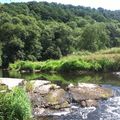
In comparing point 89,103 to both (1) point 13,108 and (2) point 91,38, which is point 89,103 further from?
(2) point 91,38

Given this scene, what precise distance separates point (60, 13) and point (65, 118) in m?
85.8

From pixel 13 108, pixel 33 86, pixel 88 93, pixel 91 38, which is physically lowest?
pixel 88 93

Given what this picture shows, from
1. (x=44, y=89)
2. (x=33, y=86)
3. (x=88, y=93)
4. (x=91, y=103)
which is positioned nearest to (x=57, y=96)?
(x=44, y=89)

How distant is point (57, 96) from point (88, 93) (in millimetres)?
2156

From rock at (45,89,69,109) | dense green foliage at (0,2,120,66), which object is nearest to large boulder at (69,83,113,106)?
rock at (45,89,69,109)

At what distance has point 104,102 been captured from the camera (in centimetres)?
2089

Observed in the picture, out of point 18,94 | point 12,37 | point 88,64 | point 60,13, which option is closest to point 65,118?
point 18,94

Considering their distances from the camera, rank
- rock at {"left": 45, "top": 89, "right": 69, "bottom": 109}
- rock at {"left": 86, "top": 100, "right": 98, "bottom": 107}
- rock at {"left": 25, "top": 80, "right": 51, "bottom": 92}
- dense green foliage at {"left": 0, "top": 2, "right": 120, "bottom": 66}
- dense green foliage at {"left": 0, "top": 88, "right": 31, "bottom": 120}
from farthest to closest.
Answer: dense green foliage at {"left": 0, "top": 2, "right": 120, "bottom": 66}
rock at {"left": 25, "top": 80, "right": 51, "bottom": 92}
rock at {"left": 86, "top": 100, "right": 98, "bottom": 107}
rock at {"left": 45, "top": 89, "right": 69, "bottom": 109}
dense green foliage at {"left": 0, "top": 88, "right": 31, "bottom": 120}

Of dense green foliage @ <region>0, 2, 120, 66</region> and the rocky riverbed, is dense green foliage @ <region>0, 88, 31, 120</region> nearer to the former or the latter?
the rocky riverbed

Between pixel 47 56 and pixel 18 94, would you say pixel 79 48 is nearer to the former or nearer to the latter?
pixel 47 56

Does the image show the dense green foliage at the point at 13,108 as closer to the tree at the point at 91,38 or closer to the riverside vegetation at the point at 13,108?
the riverside vegetation at the point at 13,108

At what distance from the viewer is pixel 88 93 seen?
21.6 meters

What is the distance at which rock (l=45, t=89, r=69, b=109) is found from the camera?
63.7 feet

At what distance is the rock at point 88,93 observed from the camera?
21.0m
